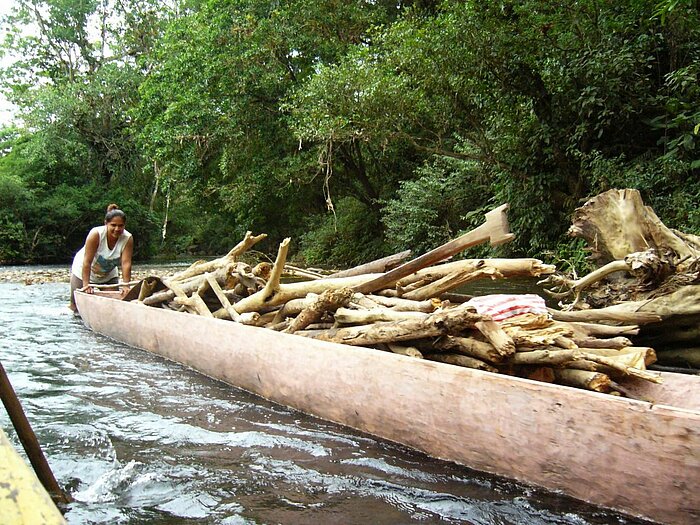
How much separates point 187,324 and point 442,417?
2.69 m

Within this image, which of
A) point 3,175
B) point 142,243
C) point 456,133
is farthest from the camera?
point 142,243

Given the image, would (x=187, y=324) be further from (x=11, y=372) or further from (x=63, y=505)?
(x=63, y=505)

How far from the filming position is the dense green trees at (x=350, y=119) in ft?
30.5

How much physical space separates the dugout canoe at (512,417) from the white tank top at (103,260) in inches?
154

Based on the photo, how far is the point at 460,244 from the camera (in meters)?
3.54

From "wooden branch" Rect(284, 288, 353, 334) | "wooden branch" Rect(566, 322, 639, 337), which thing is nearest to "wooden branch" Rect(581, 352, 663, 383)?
"wooden branch" Rect(566, 322, 639, 337)

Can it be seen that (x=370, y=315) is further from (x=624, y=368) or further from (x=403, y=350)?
(x=624, y=368)

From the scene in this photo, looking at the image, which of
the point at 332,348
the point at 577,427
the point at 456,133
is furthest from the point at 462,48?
the point at 577,427

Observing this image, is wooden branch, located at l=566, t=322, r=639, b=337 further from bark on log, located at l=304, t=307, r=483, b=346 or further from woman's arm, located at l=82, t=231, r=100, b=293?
woman's arm, located at l=82, t=231, r=100, b=293

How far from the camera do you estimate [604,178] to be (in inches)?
362

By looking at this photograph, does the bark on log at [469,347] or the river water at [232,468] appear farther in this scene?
the bark on log at [469,347]

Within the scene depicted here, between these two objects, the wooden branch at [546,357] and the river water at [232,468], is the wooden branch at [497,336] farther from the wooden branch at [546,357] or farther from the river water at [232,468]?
the river water at [232,468]

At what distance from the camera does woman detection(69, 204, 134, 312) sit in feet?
22.3

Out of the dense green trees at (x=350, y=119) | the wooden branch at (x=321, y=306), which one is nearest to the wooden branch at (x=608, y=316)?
the wooden branch at (x=321, y=306)
